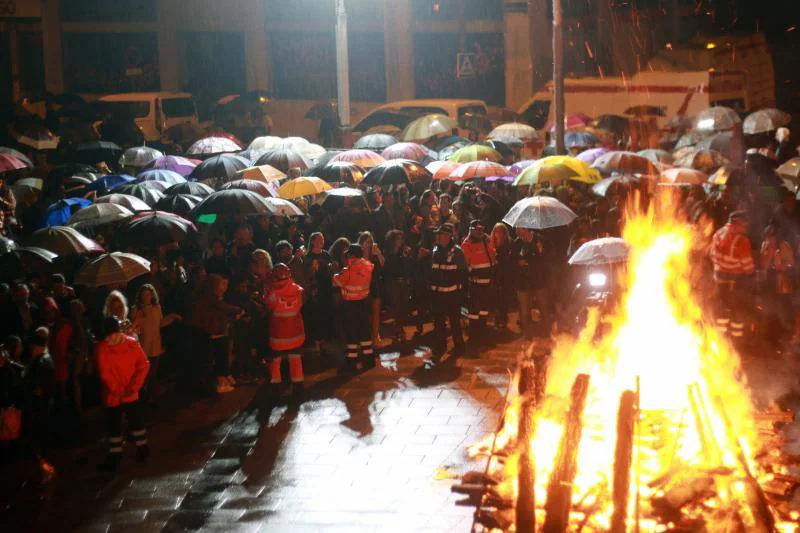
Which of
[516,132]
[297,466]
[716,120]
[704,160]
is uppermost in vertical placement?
[716,120]

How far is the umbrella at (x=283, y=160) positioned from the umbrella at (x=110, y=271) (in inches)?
282

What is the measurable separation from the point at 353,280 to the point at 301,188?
12.7 ft

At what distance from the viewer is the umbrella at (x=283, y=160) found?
762 inches

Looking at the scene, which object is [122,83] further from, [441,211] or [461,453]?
[461,453]

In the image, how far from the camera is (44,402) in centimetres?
1059

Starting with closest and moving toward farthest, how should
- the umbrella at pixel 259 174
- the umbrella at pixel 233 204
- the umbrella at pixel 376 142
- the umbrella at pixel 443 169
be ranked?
the umbrella at pixel 233 204
the umbrella at pixel 259 174
the umbrella at pixel 443 169
the umbrella at pixel 376 142

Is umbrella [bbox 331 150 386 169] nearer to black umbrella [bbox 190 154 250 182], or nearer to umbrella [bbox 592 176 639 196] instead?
black umbrella [bbox 190 154 250 182]

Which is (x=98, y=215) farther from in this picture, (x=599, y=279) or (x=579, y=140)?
(x=579, y=140)

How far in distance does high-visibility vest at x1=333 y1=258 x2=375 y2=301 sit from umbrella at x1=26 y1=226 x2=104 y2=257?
3.13 metres

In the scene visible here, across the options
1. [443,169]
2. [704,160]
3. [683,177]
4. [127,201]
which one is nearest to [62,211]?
[127,201]

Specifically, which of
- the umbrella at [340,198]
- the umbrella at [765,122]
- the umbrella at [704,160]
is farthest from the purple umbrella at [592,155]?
the umbrella at [340,198]

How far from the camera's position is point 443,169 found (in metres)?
18.9

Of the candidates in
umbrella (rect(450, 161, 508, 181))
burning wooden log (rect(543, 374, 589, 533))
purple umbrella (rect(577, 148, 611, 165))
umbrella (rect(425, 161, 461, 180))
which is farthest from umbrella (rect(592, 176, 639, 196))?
burning wooden log (rect(543, 374, 589, 533))

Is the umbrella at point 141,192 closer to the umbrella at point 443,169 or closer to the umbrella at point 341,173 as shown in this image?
the umbrella at point 341,173
